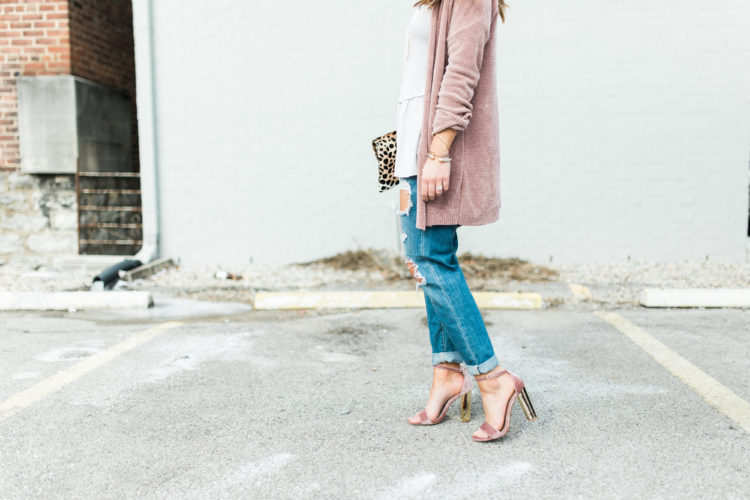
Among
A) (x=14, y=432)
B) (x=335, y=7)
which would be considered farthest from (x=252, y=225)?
(x=14, y=432)

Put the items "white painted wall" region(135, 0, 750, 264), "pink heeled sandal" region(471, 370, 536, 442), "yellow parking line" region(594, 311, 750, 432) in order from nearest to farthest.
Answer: "pink heeled sandal" region(471, 370, 536, 442) < "yellow parking line" region(594, 311, 750, 432) < "white painted wall" region(135, 0, 750, 264)

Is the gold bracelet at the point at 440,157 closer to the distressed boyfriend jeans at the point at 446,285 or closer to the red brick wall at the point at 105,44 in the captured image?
the distressed boyfriend jeans at the point at 446,285

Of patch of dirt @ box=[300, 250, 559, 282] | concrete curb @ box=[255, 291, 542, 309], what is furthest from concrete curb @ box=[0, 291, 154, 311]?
patch of dirt @ box=[300, 250, 559, 282]

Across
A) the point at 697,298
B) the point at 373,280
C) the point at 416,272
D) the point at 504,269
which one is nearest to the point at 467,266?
the point at 504,269

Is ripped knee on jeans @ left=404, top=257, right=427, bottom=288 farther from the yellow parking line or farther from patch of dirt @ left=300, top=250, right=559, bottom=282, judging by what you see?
patch of dirt @ left=300, top=250, right=559, bottom=282

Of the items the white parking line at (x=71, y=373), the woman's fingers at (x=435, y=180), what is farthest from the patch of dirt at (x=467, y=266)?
the woman's fingers at (x=435, y=180)

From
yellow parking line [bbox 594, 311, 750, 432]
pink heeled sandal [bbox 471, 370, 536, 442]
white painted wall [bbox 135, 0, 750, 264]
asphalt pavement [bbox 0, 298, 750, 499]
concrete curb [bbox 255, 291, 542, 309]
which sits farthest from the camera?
white painted wall [bbox 135, 0, 750, 264]

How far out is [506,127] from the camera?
7.00 meters

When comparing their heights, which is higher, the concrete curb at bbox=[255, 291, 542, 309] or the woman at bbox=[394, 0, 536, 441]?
the woman at bbox=[394, 0, 536, 441]

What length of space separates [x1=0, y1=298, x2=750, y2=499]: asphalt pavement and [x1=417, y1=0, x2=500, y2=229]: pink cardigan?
90cm

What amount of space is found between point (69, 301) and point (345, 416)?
10.9ft

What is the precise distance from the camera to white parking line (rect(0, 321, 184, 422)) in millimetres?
2986

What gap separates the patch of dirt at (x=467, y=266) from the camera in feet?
21.0

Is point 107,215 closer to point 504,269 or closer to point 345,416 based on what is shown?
point 504,269
